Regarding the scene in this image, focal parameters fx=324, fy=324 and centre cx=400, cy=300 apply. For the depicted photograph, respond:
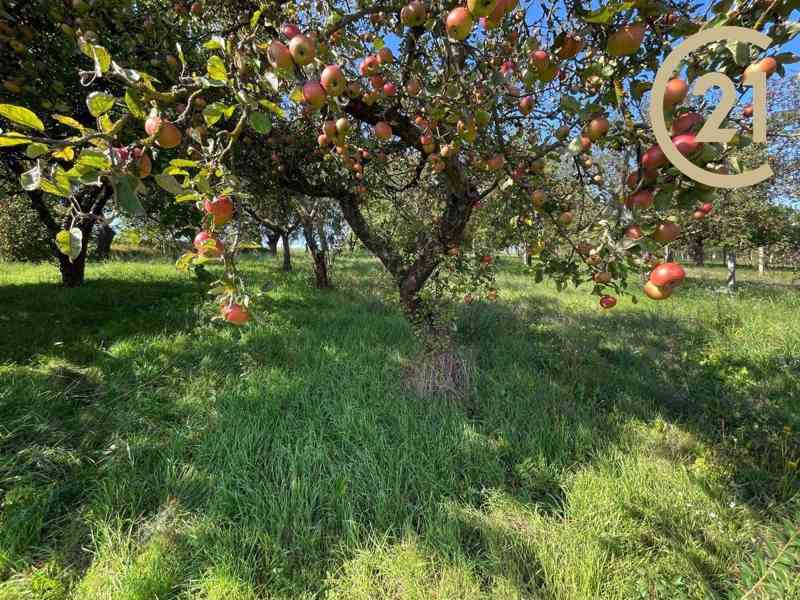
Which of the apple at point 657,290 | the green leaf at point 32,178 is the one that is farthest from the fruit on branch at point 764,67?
the green leaf at point 32,178

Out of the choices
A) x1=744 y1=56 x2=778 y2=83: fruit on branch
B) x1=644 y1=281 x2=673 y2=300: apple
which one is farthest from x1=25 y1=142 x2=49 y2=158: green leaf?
x1=744 y1=56 x2=778 y2=83: fruit on branch

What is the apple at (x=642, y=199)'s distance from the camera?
1.09 metres

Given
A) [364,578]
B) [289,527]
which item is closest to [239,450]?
[289,527]

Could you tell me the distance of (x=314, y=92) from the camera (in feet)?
3.83

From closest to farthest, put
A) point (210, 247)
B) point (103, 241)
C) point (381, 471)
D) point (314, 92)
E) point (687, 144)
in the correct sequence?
point (687, 144), point (210, 247), point (314, 92), point (381, 471), point (103, 241)

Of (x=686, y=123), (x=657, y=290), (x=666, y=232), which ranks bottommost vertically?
(x=657, y=290)

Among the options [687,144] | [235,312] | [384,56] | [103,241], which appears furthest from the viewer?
[103,241]

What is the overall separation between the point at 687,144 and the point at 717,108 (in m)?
0.14

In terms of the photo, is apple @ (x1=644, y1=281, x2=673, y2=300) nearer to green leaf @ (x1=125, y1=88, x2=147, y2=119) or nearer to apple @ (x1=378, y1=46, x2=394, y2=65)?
apple @ (x1=378, y1=46, x2=394, y2=65)

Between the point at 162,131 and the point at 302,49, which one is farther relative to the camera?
the point at 302,49

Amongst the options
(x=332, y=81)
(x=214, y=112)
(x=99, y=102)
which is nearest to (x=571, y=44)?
(x=332, y=81)

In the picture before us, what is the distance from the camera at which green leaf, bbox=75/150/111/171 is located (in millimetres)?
781

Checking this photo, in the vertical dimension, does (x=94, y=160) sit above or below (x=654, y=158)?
below

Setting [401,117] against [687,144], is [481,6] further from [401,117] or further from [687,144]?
[401,117]
